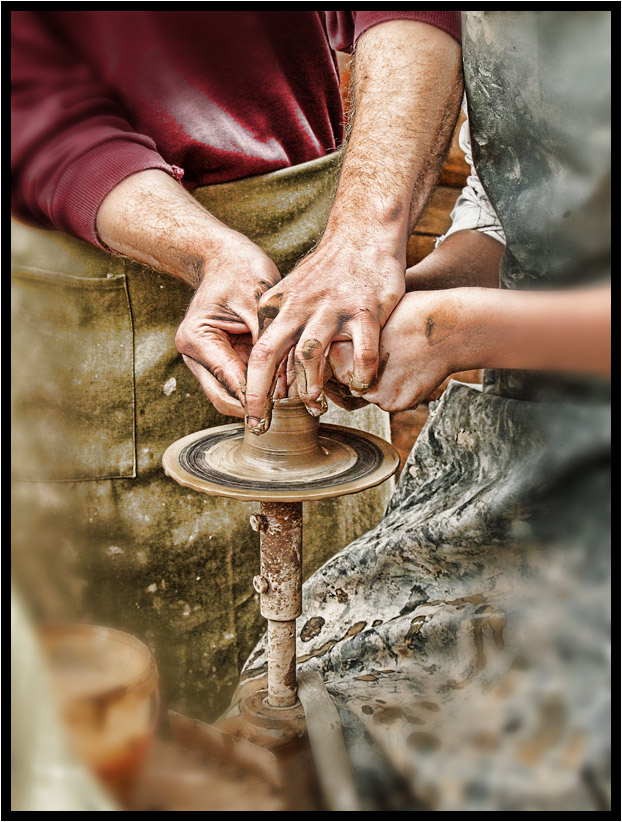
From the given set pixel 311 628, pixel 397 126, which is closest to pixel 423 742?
pixel 311 628

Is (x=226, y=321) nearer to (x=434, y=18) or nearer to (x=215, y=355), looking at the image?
(x=215, y=355)

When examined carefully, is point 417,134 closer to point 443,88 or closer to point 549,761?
point 443,88

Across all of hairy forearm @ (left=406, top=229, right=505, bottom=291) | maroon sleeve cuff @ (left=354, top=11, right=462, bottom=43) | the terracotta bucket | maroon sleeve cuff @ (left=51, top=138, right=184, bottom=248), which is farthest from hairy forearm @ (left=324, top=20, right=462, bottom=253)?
the terracotta bucket

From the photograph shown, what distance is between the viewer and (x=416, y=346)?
0.86 m

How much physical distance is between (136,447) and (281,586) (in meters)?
0.72

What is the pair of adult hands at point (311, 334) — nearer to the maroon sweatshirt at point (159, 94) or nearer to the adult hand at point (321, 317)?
the adult hand at point (321, 317)

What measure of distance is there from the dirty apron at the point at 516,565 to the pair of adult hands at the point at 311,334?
204 mm

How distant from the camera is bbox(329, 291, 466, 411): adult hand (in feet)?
2.81

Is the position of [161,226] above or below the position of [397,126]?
below

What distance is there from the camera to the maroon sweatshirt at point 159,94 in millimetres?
1128

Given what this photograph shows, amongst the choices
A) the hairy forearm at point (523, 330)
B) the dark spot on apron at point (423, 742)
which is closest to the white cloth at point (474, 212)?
the hairy forearm at point (523, 330)

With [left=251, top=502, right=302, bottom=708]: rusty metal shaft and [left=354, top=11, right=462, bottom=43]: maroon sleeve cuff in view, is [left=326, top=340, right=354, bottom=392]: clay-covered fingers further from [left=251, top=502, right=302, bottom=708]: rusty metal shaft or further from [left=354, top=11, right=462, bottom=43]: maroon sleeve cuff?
[left=354, top=11, right=462, bottom=43]: maroon sleeve cuff

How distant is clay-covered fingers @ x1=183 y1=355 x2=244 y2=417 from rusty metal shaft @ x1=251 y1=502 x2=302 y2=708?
137 millimetres

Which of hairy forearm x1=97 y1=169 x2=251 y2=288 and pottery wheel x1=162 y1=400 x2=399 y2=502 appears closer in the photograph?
pottery wheel x1=162 y1=400 x2=399 y2=502
